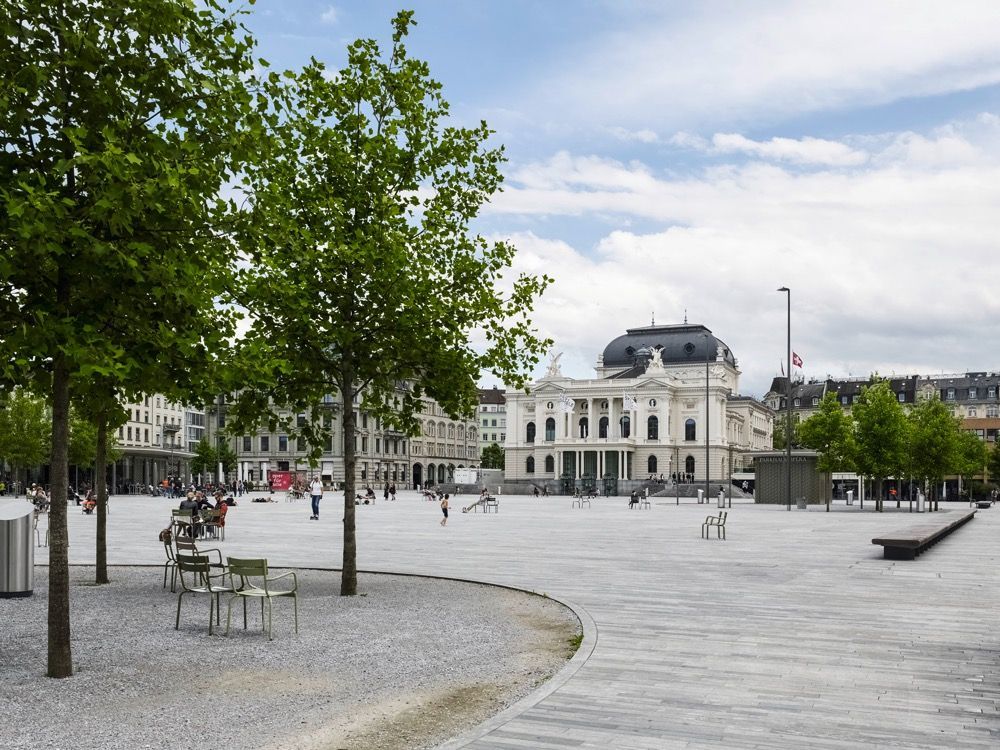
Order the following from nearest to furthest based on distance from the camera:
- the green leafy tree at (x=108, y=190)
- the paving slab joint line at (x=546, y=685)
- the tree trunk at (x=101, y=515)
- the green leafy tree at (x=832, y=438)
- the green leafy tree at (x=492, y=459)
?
the paving slab joint line at (x=546, y=685) < the green leafy tree at (x=108, y=190) < the tree trunk at (x=101, y=515) < the green leafy tree at (x=832, y=438) < the green leafy tree at (x=492, y=459)

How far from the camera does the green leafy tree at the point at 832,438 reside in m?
64.2

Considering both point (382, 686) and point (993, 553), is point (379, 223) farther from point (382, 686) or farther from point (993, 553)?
point (993, 553)

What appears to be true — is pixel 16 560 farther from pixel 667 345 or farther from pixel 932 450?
pixel 667 345

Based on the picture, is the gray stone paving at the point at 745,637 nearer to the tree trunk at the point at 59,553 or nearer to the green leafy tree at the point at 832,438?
the tree trunk at the point at 59,553

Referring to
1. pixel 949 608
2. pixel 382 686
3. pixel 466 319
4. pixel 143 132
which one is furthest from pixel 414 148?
pixel 949 608

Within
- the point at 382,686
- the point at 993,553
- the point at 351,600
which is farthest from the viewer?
the point at 993,553

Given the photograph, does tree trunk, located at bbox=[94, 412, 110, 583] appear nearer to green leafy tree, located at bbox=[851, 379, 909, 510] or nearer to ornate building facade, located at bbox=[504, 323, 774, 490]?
green leafy tree, located at bbox=[851, 379, 909, 510]

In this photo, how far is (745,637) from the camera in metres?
12.5

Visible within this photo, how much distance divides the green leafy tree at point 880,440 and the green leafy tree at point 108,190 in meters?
54.2

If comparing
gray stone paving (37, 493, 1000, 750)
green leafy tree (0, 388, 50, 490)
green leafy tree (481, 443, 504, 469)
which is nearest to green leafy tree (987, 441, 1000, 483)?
gray stone paving (37, 493, 1000, 750)

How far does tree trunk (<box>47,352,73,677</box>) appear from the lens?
33.9 feet

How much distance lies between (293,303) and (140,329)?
4.80m

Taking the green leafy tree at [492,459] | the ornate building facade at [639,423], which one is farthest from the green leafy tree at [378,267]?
the green leafy tree at [492,459]

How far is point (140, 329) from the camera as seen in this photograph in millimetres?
10344
